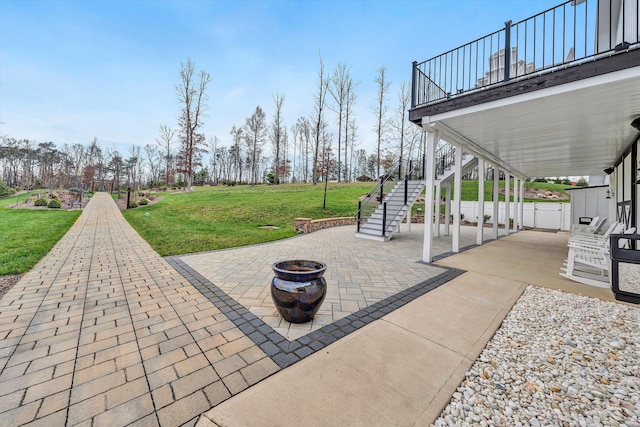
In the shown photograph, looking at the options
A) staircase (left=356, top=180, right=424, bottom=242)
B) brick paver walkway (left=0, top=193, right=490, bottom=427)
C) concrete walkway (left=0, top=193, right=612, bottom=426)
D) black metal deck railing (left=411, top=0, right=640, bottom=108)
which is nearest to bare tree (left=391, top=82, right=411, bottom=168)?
staircase (left=356, top=180, right=424, bottom=242)

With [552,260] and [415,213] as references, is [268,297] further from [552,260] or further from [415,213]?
[415,213]

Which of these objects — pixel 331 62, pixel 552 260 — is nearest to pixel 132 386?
pixel 552 260

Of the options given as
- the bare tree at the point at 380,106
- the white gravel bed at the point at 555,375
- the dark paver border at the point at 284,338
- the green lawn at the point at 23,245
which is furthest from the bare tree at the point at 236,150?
the white gravel bed at the point at 555,375

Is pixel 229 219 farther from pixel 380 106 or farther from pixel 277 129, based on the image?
pixel 277 129

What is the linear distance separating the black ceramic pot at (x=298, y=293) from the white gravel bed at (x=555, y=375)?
1.39 m

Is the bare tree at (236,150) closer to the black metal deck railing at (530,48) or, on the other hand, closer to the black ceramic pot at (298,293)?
the black metal deck railing at (530,48)

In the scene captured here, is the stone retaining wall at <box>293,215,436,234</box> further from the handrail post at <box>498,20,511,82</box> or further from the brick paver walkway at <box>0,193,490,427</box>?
the handrail post at <box>498,20,511,82</box>

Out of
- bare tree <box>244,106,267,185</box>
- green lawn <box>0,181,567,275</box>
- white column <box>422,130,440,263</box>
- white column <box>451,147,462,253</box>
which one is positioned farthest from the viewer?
bare tree <box>244,106,267,185</box>

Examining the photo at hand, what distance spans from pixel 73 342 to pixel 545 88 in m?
6.60

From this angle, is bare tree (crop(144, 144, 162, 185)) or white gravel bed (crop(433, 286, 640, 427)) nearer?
white gravel bed (crop(433, 286, 640, 427))

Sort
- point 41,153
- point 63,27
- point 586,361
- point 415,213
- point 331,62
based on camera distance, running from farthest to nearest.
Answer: point 41,153, point 331,62, point 415,213, point 63,27, point 586,361

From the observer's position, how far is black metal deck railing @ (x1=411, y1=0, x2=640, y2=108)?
360 centimetres

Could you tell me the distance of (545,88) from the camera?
3689mm

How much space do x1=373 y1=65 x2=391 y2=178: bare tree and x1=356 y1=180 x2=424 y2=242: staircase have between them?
55.6 ft
